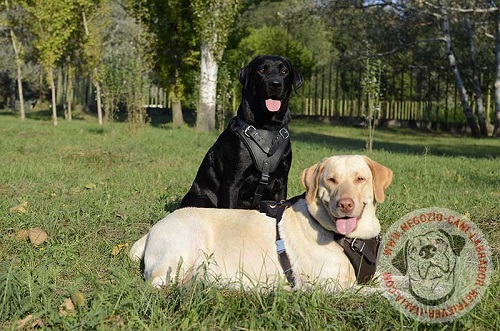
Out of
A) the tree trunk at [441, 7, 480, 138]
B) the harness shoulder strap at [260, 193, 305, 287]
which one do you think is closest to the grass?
the harness shoulder strap at [260, 193, 305, 287]

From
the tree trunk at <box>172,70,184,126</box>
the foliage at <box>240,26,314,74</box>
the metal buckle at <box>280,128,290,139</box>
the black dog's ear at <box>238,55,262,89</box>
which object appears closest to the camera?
the metal buckle at <box>280,128,290,139</box>

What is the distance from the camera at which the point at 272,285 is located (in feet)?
12.9

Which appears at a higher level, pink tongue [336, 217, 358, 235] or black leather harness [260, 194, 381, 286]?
pink tongue [336, 217, 358, 235]

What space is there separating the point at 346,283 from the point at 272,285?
48cm

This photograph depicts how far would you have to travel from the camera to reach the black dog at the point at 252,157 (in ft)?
19.4

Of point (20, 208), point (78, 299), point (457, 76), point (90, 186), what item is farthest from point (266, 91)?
point (457, 76)

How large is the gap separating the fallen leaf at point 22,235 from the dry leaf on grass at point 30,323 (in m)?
2.11

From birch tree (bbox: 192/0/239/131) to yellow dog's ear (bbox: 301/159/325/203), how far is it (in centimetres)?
1718

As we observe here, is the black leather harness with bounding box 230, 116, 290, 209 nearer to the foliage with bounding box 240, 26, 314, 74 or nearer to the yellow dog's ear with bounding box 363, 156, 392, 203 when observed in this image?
the yellow dog's ear with bounding box 363, 156, 392, 203

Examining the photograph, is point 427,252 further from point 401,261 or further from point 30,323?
point 30,323

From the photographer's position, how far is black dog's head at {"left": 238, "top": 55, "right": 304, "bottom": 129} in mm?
6223

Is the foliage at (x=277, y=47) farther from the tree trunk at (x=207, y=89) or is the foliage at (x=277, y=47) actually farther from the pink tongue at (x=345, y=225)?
the pink tongue at (x=345, y=225)

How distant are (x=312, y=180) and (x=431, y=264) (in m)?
1.06

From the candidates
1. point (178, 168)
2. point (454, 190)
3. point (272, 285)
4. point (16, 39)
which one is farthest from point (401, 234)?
point (16, 39)
